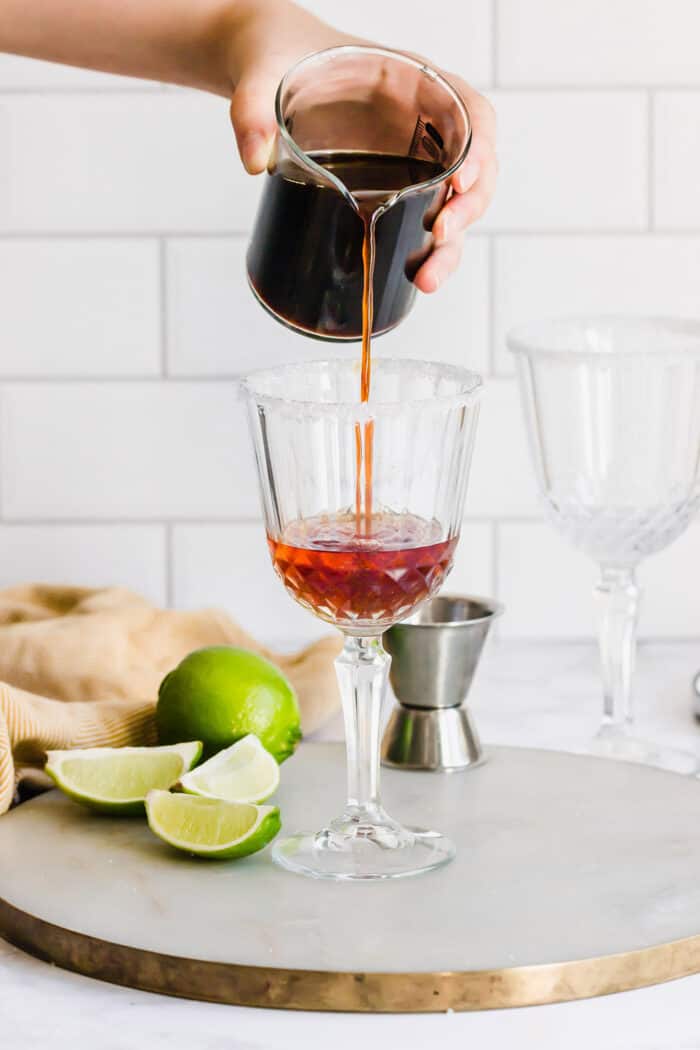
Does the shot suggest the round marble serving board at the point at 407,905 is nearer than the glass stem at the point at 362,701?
Yes

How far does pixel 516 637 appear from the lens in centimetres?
168

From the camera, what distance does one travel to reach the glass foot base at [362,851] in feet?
3.19

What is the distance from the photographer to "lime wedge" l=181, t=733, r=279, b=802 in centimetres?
104

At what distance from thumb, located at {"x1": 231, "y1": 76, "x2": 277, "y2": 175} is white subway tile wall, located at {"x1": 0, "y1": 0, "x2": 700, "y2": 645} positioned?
0.50m

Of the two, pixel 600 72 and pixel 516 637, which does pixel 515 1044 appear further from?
pixel 600 72

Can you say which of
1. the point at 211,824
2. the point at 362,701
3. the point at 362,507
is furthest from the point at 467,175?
the point at 211,824

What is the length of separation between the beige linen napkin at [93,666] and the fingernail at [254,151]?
0.41 m

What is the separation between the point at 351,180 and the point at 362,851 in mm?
434

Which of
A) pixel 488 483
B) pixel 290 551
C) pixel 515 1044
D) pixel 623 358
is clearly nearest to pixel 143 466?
pixel 488 483

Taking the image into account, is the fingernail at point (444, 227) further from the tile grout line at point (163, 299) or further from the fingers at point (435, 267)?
the tile grout line at point (163, 299)

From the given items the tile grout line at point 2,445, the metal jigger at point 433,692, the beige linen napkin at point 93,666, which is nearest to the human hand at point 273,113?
the metal jigger at point 433,692

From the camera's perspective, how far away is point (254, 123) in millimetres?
1070

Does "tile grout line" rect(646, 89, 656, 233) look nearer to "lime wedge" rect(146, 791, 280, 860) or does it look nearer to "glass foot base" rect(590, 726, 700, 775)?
"glass foot base" rect(590, 726, 700, 775)

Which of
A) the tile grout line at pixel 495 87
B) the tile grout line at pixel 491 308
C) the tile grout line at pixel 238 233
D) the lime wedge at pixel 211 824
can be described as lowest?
the lime wedge at pixel 211 824
